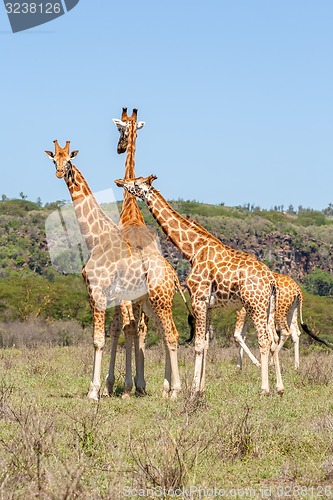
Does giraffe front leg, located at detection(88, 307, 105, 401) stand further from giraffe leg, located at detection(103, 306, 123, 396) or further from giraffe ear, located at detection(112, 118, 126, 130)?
giraffe ear, located at detection(112, 118, 126, 130)

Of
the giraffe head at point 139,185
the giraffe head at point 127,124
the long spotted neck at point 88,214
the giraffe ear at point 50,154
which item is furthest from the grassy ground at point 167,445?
→ the giraffe head at point 127,124

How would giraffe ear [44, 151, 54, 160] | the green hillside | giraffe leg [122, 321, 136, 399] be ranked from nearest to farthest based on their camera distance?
giraffe ear [44, 151, 54, 160]
giraffe leg [122, 321, 136, 399]
the green hillside

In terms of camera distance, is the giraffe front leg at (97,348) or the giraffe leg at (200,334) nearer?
the giraffe front leg at (97,348)

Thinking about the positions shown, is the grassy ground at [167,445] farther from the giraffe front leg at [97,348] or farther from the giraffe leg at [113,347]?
the giraffe leg at [113,347]

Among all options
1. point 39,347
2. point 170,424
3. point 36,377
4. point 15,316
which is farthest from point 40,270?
point 170,424

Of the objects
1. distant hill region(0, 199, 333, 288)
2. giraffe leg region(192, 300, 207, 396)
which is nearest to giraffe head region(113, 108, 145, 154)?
giraffe leg region(192, 300, 207, 396)

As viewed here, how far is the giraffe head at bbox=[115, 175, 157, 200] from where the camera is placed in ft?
36.3

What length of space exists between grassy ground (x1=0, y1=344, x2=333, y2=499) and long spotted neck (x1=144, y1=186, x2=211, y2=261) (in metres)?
1.90

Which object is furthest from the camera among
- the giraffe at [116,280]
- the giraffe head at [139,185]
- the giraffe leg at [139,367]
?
the giraffe head at [139,185]

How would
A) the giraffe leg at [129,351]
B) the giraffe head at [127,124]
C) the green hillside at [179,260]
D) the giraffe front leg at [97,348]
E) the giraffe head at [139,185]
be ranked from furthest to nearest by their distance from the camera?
1. the green hillside at [179,260]
2. the giraffe head at [127,124]
3. the giraffe head at [139,185]
4. the giraffe leg at [129,351]
5. the giraffe front leg at [97,348]

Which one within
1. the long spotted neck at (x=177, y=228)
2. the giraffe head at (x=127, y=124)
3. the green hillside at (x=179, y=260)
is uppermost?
the giraffe head at (x=127, y=124)

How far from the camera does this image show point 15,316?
27109 millimetres

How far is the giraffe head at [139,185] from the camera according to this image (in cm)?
1105

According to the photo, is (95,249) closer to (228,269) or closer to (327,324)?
(228,269)
